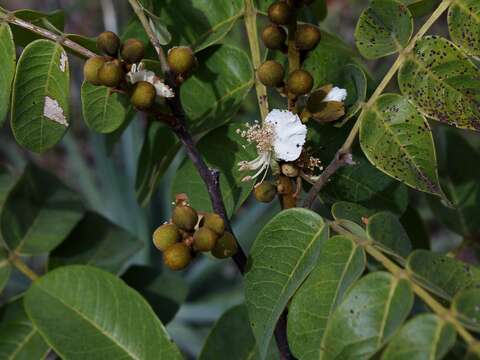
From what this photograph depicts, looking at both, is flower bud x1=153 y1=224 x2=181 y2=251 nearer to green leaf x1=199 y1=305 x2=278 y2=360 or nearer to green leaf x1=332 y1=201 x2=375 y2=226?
green leaf x1=332 y1=201 x2=375 y2=226

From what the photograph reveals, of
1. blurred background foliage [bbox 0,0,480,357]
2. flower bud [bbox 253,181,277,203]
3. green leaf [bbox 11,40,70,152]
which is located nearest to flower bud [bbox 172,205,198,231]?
flower bud [bbox 253,181,277,203]

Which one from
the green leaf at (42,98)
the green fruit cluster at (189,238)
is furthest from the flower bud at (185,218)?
the green leaf at (42,98)

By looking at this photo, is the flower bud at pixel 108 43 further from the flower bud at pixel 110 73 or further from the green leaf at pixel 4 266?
the green leaf at pixel 4 266

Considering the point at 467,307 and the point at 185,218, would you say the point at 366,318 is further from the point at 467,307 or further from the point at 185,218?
the point at 185,218

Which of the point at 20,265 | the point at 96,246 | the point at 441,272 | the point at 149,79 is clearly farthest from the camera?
the point at 96,246

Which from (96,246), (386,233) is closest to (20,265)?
(96,246)
